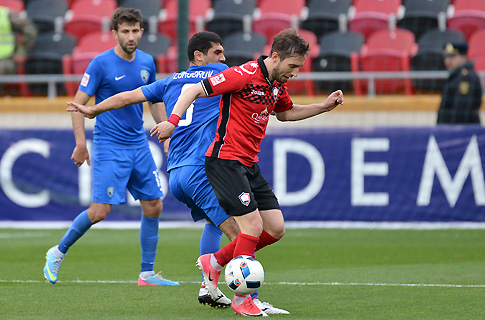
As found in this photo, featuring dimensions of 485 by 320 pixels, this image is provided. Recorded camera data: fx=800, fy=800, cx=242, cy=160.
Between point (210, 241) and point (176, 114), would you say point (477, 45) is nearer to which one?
point (210, 241)

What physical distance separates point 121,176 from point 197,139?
119 cm

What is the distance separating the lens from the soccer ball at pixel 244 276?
5.09 m

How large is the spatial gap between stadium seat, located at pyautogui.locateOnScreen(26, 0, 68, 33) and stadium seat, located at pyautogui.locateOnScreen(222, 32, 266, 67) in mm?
3508

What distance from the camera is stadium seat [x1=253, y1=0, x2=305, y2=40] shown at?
15242mm

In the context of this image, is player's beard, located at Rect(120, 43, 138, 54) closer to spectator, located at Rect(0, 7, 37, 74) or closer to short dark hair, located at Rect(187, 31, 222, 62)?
short dark hair, located at Rect(187, 31, 222, 62)

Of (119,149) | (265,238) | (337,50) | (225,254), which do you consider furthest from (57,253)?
(337,50)

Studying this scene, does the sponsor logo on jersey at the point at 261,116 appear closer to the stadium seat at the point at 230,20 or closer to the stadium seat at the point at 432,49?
the stadium seat at the point at 432,49

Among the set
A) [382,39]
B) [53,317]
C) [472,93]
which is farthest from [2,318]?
[382,39]

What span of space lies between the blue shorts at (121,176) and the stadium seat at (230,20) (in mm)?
8392

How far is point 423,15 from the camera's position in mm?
14508

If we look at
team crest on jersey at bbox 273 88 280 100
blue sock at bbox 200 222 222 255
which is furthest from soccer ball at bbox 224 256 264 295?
team crest on jersey at bbox 273 88 280 100

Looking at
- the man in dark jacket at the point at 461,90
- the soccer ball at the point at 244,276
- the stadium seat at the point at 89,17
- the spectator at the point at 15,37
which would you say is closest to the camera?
the soccer ball at the point at 244,276

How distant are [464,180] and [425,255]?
2.72m

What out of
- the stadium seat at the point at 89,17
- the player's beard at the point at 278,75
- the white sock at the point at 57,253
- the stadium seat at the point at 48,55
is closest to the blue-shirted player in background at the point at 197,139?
the player's beard at the point at 278,75
